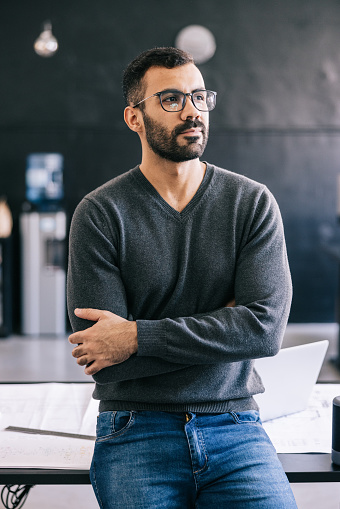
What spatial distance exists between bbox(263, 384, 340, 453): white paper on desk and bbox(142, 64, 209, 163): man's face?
954 millimetres

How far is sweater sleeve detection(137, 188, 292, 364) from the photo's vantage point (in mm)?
1630

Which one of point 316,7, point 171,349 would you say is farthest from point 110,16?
point 171,349

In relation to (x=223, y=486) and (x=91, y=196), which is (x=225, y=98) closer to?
(x=91, y=196)

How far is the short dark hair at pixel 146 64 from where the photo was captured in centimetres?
180

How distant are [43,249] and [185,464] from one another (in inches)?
182

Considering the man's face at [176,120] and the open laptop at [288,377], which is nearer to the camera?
the man's face at [176,120]

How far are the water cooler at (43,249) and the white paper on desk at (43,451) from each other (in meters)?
4.12

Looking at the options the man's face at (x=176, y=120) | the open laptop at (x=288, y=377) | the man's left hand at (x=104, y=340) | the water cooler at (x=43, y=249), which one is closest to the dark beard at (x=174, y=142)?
the man's face at (x=176, y=120)

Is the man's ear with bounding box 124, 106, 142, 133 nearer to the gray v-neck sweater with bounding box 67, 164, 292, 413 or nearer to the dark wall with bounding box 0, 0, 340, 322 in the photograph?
the gray v-neck sweater with bounding box 67, 164, 292, 413

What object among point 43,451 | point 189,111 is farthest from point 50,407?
point 189,111

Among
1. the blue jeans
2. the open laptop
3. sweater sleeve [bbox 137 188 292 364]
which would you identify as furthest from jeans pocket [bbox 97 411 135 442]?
the open laptop

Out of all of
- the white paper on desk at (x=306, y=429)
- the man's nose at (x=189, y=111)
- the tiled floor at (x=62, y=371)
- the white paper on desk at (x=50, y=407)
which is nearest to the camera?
the man's nose at (x=189, y=111)

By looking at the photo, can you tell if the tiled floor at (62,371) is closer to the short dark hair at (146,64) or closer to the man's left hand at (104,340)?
the man's left hand at (104,340)

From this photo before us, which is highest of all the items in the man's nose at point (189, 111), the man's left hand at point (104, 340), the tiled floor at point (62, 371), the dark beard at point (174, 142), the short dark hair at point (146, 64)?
the short dark hair at point (146, 64)
